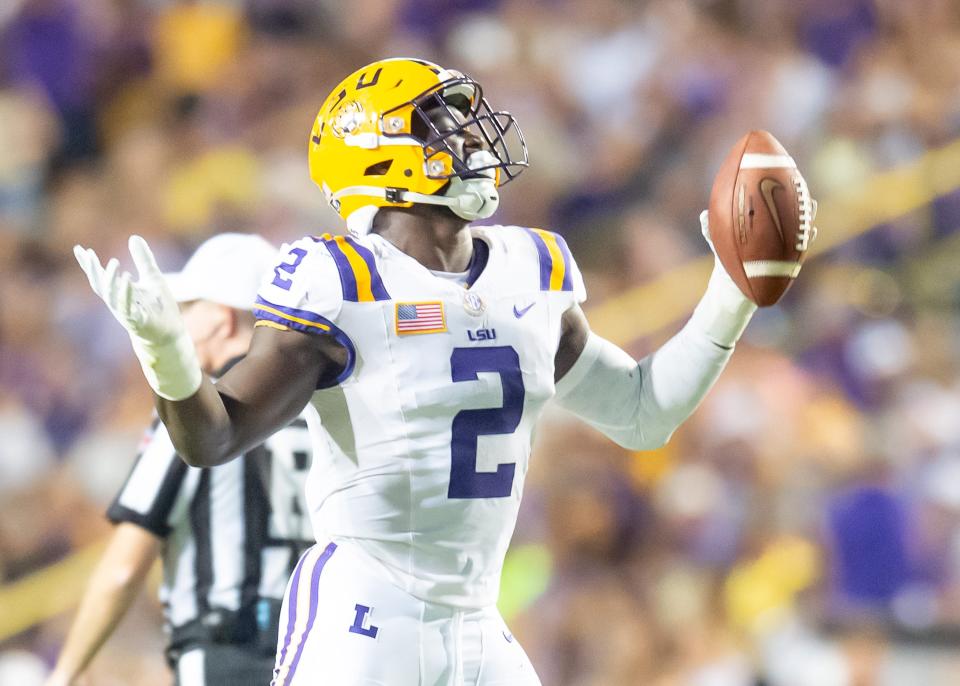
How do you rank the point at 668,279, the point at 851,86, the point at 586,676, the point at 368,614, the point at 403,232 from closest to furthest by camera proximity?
the point at 368,614 → the point at 403,232 → the point at 586,676 → the point at 668,279 → the point at 851,86

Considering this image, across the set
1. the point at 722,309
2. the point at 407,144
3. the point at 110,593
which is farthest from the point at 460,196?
the point at 110,593

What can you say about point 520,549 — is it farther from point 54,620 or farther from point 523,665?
point 523,665

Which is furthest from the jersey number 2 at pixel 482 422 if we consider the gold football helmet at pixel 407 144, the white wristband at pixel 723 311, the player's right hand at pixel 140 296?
the player's right hand at pixel 140 296

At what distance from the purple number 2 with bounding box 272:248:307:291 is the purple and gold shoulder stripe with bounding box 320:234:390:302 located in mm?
54

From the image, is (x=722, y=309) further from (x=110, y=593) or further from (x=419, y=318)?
(x=110, y=593)

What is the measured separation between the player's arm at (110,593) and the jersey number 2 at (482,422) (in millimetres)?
1052

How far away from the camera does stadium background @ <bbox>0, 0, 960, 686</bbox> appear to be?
5.59 m

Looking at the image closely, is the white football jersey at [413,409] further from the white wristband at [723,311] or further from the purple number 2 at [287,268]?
the white wristband at [723,311]

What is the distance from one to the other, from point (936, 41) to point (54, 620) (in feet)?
17.8

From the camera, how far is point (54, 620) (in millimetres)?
5918

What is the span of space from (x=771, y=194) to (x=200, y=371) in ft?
3.70

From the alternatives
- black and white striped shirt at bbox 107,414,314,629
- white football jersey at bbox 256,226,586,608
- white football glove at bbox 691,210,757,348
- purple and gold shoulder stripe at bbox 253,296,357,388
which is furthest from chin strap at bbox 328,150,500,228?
black and white striped shirt at bbox 107,414,314,629

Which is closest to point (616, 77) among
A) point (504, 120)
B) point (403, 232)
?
point (504, 120)

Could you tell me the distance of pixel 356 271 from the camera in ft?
8.84
